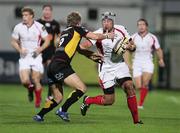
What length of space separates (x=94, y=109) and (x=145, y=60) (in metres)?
2.84

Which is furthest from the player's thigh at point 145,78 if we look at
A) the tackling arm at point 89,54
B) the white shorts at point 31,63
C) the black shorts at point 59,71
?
the black shorts at point 59,71

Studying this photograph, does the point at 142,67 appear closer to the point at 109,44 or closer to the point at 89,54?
the point at 109,44

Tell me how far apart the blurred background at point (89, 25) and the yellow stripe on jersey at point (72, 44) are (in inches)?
755

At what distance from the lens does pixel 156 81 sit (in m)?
35.4

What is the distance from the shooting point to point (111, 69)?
16.7 m

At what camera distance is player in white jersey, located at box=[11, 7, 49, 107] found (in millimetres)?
21078

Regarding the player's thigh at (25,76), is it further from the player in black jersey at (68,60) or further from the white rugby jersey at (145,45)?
the player in black jersey at (68,60)

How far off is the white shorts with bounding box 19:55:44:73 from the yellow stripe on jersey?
5066 millimetres

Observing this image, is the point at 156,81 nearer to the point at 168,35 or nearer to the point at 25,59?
the point at 168,35

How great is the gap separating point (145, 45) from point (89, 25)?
14667 millimetres

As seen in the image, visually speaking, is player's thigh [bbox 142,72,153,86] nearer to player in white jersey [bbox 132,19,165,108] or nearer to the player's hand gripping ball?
player in white jersey [bbox 132,19,165,108]

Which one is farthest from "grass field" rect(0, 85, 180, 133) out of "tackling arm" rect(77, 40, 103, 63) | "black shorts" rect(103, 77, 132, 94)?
"tackling arm" rect(77, 40, 103, 63)

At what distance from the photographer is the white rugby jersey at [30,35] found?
21.1 m

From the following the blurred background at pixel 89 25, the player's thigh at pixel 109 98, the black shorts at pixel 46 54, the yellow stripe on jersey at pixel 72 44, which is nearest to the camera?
the yellow stripe on jersey at pixel 72 44
